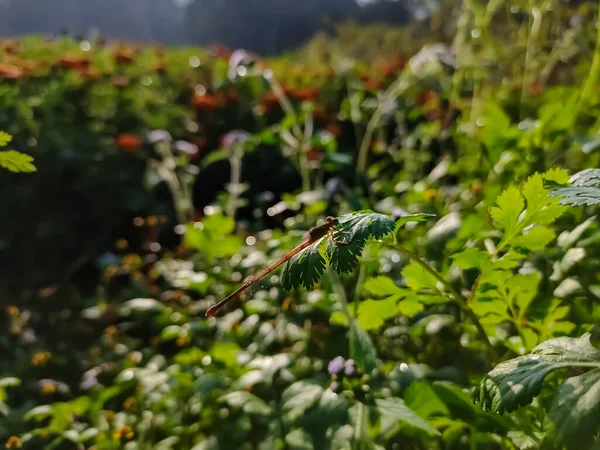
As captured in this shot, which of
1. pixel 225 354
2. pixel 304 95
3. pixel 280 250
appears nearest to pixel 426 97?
pixel 304 95

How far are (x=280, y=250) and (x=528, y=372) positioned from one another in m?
0.71

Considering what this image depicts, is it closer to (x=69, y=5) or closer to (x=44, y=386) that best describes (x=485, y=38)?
(x=44, y=386)

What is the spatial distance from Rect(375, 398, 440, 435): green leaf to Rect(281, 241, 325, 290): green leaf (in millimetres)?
276

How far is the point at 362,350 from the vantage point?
794mm

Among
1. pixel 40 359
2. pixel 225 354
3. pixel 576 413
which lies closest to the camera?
pixel 576 413

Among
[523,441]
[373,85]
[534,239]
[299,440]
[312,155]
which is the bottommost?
[523,441]

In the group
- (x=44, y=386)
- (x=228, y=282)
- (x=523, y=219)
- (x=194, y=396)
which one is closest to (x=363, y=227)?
(x=523, y=219)

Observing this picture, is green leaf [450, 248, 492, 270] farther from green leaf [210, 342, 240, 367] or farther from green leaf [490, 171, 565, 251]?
green leaf [210, 342, 240, 367]

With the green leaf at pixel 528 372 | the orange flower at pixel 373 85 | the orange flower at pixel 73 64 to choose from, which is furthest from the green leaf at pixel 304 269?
the orange flower at pixel 73 64

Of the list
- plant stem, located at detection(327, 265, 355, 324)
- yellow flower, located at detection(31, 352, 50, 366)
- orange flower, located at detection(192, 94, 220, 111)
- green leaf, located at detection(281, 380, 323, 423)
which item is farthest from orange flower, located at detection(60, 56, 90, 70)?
green leaf, located at detection(281, 380, 323, 423)

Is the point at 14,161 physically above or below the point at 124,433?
above

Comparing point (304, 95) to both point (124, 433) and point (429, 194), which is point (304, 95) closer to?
point (429, 194)

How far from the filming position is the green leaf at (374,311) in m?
0.75

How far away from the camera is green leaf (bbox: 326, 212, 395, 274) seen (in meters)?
0.48
